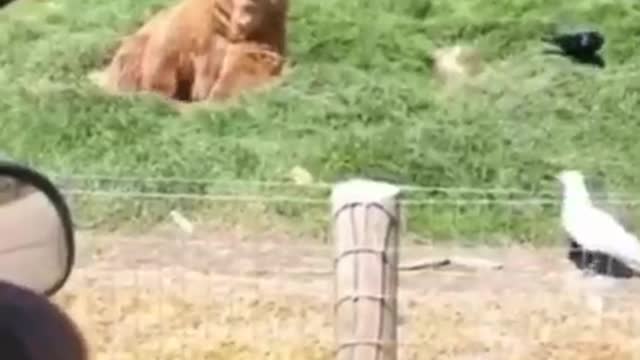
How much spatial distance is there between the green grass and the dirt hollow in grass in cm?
89

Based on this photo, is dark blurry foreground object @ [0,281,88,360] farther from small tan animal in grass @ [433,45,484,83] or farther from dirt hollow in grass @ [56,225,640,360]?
A: small tan animal in grass @ [433,45,484,83]

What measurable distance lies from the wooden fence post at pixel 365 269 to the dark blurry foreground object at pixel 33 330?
83.1 inches

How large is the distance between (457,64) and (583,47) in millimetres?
549

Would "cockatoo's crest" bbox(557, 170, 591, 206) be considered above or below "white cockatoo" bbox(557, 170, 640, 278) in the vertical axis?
above

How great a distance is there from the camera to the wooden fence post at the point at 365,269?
2738 mm

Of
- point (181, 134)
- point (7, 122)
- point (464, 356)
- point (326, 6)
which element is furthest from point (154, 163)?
point (464, 356)

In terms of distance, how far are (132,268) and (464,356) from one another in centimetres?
118

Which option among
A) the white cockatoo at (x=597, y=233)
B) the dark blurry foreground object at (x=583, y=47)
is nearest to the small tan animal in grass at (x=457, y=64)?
the dark blurry foreground object at (x=583, y=47)

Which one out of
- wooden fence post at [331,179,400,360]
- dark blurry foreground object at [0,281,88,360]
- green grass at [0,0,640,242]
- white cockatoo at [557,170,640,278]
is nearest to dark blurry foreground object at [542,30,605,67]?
green grass at [0,0,640,242]

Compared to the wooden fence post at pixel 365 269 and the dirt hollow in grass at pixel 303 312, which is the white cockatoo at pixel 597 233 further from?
the wooden fence post at pixel 365 269

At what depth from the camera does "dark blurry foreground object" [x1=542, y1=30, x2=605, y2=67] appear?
7.09 meters

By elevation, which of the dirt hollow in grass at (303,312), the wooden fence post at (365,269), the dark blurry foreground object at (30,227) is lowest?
the dark blurry foreground object at (30,227)

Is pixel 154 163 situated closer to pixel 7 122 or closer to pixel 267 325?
pixel 7 122

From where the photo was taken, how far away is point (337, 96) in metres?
6.75
